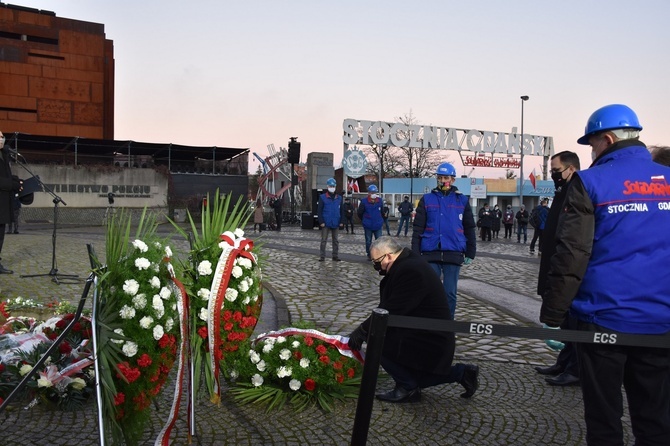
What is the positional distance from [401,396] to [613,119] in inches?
98.9

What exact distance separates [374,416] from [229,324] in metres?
1.26

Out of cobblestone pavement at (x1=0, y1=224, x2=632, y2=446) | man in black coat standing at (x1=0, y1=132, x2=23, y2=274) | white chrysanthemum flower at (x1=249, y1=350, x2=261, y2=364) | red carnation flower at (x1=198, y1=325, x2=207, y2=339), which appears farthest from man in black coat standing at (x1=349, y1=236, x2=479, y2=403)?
man in black coat standing at (x1=0, y1=132, x2=23, y2=274)

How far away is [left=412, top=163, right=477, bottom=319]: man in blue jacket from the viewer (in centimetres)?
A: 602

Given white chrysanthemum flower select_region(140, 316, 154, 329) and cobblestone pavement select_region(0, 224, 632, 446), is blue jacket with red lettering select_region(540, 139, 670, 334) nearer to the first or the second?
cobblestone pavement select_region(0, 224, 632, 446)

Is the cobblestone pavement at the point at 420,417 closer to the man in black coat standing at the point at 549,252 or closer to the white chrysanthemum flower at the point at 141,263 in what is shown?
the man in black coat standing at the point at 549,252

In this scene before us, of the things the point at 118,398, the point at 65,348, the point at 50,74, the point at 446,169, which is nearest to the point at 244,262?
the point at 118,398

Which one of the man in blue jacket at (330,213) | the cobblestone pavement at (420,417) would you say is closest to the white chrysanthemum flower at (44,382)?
the cobblestone pavement at (420,417)

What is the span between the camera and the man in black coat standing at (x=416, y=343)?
4.09m

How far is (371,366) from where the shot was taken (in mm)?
2377

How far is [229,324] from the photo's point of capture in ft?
11.6

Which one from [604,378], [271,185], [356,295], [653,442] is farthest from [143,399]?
[271,185]

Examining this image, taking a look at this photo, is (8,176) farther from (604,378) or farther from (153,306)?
(604,378)

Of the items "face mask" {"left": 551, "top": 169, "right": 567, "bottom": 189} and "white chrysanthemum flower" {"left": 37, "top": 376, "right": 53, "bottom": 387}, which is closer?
"white chrysanthemum flower" {"left": 37, "top": 376, "right": 53, "bottom": 387}

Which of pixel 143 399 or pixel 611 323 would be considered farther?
pixel 143 399
